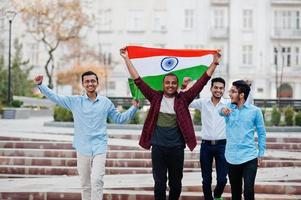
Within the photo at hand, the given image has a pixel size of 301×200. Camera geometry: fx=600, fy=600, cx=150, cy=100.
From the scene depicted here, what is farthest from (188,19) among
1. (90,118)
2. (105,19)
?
(90,118)

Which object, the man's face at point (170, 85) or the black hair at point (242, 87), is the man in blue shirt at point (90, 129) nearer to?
the man's face at point (170, 85)

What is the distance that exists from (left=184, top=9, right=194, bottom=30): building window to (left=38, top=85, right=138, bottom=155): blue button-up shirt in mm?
42740

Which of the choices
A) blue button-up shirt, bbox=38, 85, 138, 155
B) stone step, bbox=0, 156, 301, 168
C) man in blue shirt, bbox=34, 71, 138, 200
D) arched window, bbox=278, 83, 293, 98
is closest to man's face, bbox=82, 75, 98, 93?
man in blue shirt, bbox=34, 71, 138, 200

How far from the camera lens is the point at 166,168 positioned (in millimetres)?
7043

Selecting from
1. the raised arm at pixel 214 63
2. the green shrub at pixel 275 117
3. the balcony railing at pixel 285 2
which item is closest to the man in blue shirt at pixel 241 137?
the raised arm at pixel 214 63

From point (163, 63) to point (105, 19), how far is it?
43.3 metres

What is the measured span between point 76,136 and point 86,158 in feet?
1.07

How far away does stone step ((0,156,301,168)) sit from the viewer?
12.4m

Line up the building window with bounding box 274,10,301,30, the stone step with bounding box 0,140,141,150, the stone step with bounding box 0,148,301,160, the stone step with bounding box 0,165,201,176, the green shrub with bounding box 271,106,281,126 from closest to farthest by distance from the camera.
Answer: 1. the stone step with bounding box 0,165,201,176
2. the stone step with bounding box 0,148,301,160
3. the stone step with bounding box 0,140,141,150
4. the green shrub with bounding box 271,106,281,126
5. the building window with bounding box 274,10,301,30

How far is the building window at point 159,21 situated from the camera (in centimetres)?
4997

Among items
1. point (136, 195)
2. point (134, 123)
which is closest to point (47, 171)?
point (136, 195)

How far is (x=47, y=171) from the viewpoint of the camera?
11867 millimetres

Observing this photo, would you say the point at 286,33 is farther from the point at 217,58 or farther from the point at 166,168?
the point at 166,168

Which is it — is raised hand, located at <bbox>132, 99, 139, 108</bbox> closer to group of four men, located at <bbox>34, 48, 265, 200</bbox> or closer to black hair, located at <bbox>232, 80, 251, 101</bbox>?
group of four men, located at <bbox>34, 48, 265, 200</bbox>
